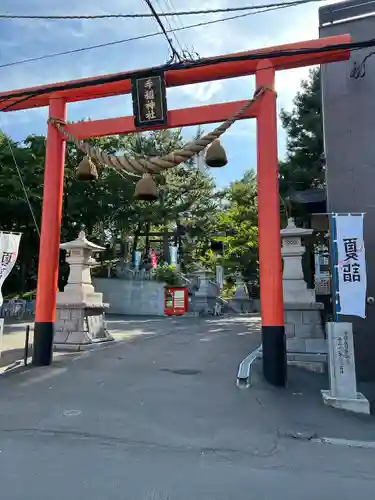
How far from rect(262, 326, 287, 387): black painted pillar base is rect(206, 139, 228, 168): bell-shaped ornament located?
3.29 m

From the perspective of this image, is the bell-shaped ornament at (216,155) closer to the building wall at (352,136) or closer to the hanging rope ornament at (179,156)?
the hanging rope ornament at (179,156)

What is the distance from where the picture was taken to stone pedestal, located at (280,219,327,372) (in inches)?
346

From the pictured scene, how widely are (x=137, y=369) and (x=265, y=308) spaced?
10.3 feet

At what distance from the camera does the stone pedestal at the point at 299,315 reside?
879cm

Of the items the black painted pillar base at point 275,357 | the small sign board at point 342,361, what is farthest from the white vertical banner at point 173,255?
the small sign board at point 342,361

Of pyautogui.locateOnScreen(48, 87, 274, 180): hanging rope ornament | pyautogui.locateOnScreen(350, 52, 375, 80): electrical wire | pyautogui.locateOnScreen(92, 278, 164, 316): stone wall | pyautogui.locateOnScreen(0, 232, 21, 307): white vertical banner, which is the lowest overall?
pyautogui.locateOnScreen(92, 278, 164, 316): stone wall

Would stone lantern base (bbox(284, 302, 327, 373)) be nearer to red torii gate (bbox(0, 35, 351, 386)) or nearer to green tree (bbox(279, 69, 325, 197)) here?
red torii gate (bbox(0, 35, 351, 386))

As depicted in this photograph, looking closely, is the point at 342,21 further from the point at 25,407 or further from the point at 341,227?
the point at 25,407

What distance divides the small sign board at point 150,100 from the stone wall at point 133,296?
18535 millimetres

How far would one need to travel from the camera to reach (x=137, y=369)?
8.64m

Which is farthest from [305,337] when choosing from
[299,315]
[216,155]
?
[216,155]

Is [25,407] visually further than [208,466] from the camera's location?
Yes

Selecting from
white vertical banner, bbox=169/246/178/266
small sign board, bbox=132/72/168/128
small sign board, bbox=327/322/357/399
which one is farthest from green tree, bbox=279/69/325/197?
white vertical banner, bbox=169/246/178/266

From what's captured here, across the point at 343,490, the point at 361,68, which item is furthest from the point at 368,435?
the point at 361,68
